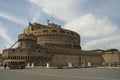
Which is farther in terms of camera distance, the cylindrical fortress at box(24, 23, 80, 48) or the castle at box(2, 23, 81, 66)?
the cylindrical fortress at box(24, 23, 80, 48)

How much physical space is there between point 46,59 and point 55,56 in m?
5.03

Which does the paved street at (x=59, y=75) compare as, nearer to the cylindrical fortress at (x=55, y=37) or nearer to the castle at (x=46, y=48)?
the castle at (x=46, y=48)

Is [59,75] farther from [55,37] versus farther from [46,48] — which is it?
[55,37]

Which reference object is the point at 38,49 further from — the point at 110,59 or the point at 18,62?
the point at 110,59

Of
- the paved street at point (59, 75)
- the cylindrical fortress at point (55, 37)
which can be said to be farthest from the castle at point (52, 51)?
the paved street at point (59, 75)

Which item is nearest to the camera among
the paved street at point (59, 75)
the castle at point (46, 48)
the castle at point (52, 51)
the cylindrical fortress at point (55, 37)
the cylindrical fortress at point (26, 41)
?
the paved street at point (59, 75)

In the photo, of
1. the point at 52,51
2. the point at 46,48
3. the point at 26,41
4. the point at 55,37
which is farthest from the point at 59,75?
the point at 55,37

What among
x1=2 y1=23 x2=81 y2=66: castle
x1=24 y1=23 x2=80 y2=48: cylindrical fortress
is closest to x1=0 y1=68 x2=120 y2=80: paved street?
x1=2 y1=23 x2=81 y2=66: castle

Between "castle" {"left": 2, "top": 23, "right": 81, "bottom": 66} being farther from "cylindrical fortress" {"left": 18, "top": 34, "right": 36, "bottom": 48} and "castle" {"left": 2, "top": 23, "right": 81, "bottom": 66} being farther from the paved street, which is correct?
the paved street

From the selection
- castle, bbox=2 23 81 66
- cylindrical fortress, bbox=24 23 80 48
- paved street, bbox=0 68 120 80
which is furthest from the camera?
cylindrical fortress, bbox=24 23 80 48

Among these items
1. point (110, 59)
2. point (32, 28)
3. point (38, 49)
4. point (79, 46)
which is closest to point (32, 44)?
point (38, 49)

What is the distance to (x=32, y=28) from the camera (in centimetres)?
9350

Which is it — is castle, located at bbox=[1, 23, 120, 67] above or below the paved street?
above

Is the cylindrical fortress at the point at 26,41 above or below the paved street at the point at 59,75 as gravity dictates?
above
